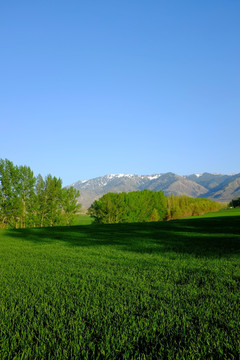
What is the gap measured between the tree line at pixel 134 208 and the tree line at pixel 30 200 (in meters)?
7.30

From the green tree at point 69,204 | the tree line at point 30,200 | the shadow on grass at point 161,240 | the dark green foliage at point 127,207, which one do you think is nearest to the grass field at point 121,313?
the shadow on grass at point 161,240

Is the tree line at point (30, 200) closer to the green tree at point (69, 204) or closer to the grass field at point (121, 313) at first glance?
the green tree at point (69, 204)

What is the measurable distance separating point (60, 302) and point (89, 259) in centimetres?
259

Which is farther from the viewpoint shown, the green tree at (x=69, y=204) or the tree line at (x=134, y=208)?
the tree line at (x=134, y=208)

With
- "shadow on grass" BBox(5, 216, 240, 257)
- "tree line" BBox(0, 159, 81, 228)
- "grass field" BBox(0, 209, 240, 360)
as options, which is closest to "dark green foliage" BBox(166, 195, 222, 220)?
"tree line" BBox(0, 159, 81, 228)

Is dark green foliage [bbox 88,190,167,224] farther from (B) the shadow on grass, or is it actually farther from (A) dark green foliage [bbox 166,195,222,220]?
(B) the shadow on grass

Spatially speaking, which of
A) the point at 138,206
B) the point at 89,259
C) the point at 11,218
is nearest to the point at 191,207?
the point at 138,206

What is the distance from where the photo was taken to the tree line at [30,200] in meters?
29.7

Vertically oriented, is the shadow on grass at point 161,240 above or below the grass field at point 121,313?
below

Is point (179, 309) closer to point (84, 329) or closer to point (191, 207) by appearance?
point (84, 329)

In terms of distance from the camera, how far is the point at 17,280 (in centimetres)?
361

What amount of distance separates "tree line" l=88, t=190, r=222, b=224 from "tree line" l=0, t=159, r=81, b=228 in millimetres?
7299

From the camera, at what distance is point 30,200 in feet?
105

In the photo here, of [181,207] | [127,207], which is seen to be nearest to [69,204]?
[127,207]
